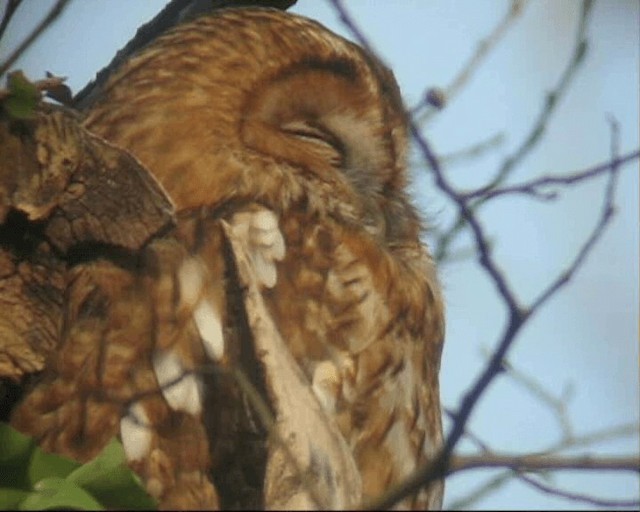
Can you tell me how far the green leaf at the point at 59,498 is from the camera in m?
2.07

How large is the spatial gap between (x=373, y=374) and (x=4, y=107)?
740 mm

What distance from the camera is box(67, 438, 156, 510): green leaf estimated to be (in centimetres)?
211

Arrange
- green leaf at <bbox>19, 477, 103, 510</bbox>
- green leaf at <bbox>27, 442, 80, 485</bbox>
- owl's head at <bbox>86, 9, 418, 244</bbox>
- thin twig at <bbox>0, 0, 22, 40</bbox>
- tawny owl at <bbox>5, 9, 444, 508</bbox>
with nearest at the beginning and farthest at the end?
1. green leaf at <bbox>19, 477, 103, 510</bbox>
2. green leaf at <bbox>27, 442, 80, 485</bbox>
3. tawny owl at <bbox>5, 9, 444, 508</bbox>
4. thin twig at <bbox>0, 0, 22, 40</bbox>
5. owl's head at <bbox>86, 9, 418, 244</bbox>

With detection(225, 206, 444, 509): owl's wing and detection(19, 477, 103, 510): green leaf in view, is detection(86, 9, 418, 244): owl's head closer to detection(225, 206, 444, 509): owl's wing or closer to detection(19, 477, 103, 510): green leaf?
detection(225, 206, 444, 509): owl's wing

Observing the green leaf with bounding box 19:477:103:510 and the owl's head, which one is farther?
the owl's head

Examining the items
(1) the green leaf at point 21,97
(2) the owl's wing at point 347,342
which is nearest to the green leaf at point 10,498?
(2) the owl's wing at point 347,342

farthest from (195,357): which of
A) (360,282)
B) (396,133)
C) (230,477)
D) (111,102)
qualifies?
(396,133)

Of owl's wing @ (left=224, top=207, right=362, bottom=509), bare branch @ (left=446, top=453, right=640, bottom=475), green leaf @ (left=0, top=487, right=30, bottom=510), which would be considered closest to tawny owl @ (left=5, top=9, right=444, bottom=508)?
owl's wing @ (left=224, top=207, right=362, bottom=509)

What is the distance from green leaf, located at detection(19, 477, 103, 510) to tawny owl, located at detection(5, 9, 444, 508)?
0.59ft

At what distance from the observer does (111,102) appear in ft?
9.84

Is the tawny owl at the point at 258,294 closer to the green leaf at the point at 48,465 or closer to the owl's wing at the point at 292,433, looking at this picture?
the owl's wing at the point at 292,433

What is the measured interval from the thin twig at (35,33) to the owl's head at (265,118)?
33cm

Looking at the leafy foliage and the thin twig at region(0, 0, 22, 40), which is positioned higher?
the thin twig at region(0, 0, 22, 40)

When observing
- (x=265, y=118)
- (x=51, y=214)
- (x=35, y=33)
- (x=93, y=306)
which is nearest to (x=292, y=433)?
(x=93, y=306)
